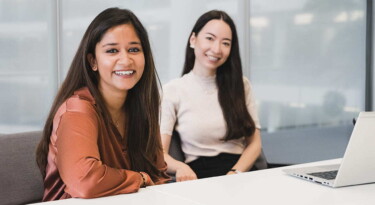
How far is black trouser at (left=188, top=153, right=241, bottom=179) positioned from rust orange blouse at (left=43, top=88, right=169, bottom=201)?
0.73m

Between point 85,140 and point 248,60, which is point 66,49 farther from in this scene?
point 85,140

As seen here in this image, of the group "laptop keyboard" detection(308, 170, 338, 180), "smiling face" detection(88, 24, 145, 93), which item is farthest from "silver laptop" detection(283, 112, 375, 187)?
"smiling face" detection(88, 24, 145, 93)

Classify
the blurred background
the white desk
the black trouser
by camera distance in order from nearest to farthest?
the white desk
the black trouser
the blurred background

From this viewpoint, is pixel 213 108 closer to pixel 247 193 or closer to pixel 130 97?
pixel 130 97

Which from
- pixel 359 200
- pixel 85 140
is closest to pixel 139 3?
pixel 85 140

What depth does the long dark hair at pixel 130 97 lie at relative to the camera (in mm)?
1815

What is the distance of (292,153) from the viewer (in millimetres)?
5469

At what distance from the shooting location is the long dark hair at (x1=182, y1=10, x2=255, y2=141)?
257 centimetres

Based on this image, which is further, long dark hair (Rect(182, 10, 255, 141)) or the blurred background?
the blurred background

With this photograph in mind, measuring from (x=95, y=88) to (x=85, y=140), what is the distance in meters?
0.28

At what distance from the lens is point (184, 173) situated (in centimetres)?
236

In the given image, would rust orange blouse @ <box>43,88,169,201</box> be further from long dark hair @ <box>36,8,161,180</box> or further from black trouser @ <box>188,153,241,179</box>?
black trouser @ <box>188,153,241,179</box>

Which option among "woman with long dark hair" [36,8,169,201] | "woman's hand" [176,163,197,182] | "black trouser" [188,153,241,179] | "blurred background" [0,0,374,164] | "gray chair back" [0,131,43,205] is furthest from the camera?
"blurred background" [0,0,374,164]

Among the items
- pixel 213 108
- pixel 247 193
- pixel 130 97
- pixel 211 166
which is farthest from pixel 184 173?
pixel 247 193
